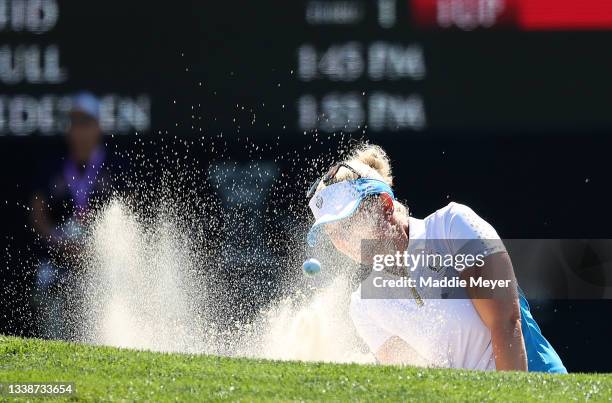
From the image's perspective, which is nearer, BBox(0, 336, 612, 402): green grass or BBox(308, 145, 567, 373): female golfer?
BBox(0, 336, 612, 402): green grass

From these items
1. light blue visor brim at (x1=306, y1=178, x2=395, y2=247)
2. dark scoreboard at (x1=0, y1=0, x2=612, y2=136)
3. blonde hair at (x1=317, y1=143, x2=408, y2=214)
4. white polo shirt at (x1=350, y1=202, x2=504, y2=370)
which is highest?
dark scoreboard at (x1=0, y1=0, x2=612, y2=136)

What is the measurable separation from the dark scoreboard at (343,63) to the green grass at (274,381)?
176 cm

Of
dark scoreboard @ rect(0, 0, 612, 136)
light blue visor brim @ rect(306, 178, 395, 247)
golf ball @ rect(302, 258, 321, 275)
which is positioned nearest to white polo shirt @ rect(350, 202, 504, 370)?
light blue visor brim @ rect(306, 178, 395, 247)

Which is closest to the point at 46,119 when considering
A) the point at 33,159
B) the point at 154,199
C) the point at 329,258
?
the point at 33,159

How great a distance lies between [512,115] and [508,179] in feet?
1.17

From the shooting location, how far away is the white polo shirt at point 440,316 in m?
2.69

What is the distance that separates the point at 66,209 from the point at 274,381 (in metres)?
2.38

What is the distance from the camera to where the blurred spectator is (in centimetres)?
452

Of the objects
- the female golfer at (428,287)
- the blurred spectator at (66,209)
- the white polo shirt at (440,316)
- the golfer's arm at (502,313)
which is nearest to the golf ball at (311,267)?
the female golfer at (428,287)

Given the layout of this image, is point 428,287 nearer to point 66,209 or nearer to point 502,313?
point 502,313

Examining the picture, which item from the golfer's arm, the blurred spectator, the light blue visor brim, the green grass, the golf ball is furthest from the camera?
the blurred spectator

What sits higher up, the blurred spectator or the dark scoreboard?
the dark scoreboard

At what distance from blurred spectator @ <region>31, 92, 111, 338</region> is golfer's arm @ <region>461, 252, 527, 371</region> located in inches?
87.9

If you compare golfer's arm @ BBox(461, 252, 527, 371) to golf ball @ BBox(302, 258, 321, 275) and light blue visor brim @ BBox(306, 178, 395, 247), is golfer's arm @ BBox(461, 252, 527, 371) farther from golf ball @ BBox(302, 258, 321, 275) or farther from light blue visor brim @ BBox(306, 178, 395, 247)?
golf ball @ BBox(302, 258, 321, 275)
